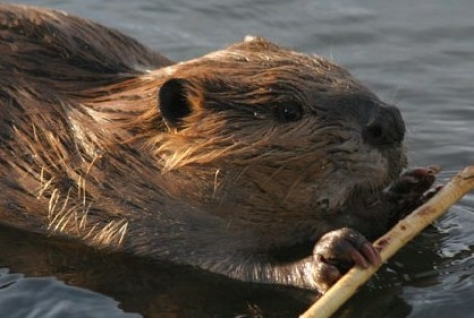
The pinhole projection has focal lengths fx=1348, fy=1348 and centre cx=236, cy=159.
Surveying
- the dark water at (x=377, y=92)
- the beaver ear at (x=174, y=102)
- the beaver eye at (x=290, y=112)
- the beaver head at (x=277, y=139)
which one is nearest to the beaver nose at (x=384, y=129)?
the beaver head at (x=277, y=139)

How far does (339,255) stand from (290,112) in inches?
28.7

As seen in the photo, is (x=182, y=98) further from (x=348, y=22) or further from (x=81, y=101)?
(x=348, y=22)

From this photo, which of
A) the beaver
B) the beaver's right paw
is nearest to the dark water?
the beaver

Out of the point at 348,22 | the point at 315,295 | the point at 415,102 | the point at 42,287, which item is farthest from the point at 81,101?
the point at 348,22

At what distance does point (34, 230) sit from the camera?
6.43 metres

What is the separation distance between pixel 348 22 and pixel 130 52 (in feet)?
9.86

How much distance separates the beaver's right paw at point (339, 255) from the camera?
5.40 m

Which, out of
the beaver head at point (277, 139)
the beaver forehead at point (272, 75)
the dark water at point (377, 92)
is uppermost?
the beaver forehead at point (272, 75)

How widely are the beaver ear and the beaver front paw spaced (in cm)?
99

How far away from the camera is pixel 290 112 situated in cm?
584

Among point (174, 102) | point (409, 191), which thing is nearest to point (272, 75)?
point (174, 102)

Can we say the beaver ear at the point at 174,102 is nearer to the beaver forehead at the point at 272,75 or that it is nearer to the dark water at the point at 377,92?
the beaver forehead at the point at 272,75

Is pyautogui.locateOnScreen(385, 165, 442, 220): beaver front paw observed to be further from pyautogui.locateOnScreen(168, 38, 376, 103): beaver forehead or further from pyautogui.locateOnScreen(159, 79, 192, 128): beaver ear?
pyautogui.locateOnScreen(159, 79, 192, 128): beaver ear

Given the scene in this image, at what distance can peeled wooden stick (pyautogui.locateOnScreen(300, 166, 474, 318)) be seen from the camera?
5.20 meters
